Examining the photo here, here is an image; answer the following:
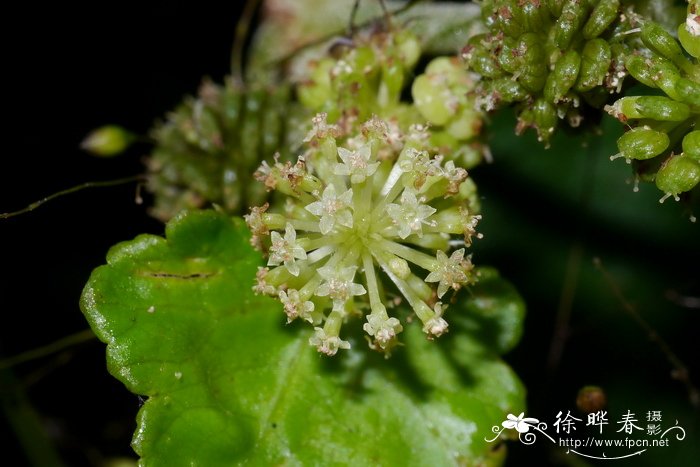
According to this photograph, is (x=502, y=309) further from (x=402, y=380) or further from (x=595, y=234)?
(x=595, y=234)

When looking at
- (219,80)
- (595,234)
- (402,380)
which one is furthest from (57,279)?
(595,234)

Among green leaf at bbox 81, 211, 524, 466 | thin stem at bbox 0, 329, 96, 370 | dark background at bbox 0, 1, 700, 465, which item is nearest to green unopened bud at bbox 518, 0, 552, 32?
green leaf at bbox 81, 211, 524, 466

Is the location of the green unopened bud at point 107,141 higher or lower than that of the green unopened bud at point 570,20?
lower

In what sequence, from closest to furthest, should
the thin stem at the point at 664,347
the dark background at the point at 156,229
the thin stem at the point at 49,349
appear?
the thin stem at the point at 664,347 → the thin stem at the point at 49,349 → the dark background at the point at 156,229

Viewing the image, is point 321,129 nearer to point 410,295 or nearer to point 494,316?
point 410,295

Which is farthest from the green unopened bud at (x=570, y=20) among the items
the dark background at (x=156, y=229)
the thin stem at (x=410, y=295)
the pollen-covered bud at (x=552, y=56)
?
the dark background at (x=156, y=229)

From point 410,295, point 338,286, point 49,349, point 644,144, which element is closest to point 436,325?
point 410,295

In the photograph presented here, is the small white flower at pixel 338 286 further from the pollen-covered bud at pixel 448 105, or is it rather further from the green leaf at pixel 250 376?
the pollen-covered bud at pixel 448 105
